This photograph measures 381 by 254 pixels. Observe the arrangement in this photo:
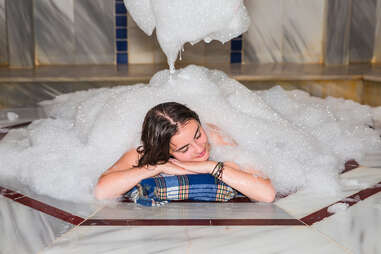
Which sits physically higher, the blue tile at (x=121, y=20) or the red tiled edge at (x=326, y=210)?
the blue tile at (x=121, y=20)

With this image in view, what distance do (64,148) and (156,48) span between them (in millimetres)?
2871

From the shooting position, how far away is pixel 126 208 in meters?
1.75

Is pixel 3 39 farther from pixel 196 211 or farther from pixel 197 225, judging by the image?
pixel 197 225

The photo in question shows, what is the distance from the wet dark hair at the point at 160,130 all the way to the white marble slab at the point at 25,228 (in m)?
0.38

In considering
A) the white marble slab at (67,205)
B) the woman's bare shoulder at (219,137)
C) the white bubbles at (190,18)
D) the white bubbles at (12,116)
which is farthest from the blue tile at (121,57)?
the white marble slab at (67,205)

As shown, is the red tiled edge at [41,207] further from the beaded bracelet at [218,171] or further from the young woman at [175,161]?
the beaded bracelet at [218,171]

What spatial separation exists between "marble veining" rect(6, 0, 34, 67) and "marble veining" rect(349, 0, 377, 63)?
341 centimetres

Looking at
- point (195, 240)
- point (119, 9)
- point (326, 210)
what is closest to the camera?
point (195, 240)

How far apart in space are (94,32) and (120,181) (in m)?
3.49

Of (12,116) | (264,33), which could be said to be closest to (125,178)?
(12,116)

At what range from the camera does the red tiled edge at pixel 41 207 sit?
5.41 ft

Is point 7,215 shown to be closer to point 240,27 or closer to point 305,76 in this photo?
point 240,27

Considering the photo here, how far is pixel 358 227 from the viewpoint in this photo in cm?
156

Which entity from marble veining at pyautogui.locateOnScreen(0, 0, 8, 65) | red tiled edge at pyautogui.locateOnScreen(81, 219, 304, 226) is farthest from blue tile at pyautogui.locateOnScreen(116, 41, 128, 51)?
red tiled edge at pyautogui.locateOnScreen(81, 219, 304, 226)
